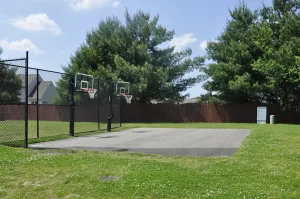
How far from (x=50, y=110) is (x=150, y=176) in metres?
13.1

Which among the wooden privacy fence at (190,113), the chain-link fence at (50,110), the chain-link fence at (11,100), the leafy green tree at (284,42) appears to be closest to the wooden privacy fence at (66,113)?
the chain-link fence at (50,110)

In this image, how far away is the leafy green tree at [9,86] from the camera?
13766 millimetres

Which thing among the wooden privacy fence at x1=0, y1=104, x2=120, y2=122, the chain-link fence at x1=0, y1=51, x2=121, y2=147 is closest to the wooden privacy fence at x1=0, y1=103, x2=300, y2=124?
the chain-link fence at x1=0, y1=51, x2=121, y2=147

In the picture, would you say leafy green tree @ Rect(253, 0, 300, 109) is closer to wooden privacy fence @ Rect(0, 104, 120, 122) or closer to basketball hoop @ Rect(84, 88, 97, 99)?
wooden privacy fence @ Rect(0, 104, 120, 122)

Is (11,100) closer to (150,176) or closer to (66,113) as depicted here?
(66,113)

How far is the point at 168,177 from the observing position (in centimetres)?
631

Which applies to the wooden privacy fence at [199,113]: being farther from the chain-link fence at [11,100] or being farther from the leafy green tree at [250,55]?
the chain-link fence at [11,100]

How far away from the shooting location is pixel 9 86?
14.6 metres

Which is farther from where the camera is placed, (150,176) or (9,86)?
(9,86)

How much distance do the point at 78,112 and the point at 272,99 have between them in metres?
21.9

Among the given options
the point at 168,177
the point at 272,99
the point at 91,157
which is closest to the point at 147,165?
the point at 168,177

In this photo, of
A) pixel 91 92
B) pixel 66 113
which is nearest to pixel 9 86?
pixel 66 113

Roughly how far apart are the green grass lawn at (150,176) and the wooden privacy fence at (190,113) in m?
24.6

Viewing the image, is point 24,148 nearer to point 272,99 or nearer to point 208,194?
point 208,194
